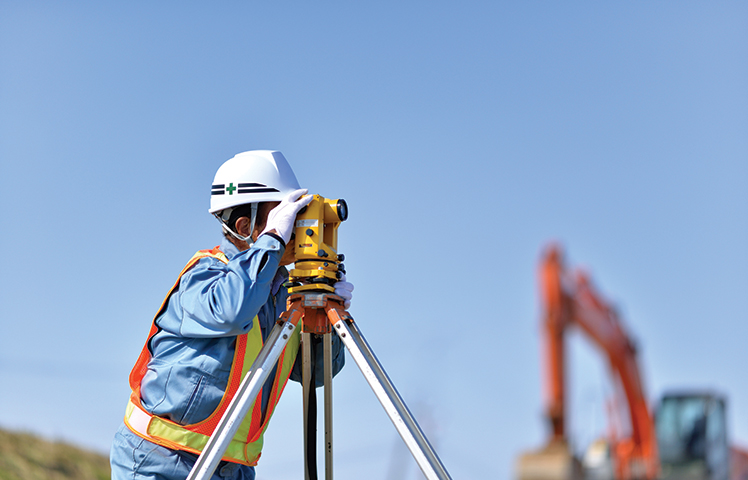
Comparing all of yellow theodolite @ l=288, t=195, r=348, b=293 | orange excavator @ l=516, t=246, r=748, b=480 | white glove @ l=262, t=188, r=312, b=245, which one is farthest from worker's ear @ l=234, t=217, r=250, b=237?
orange excavator @ l=516, t=246, r=748, b=480

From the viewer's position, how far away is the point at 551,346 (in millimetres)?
2459

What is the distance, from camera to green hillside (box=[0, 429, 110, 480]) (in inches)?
496

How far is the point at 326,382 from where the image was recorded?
4.53 meters

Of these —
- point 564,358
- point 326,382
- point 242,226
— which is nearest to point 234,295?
point 242,226

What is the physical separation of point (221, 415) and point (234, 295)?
0.78m

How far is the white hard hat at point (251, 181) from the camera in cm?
464

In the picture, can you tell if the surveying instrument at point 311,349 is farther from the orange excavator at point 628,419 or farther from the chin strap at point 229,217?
the orange excavator at point 628,419

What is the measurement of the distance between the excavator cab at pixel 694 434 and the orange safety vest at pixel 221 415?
2.42m

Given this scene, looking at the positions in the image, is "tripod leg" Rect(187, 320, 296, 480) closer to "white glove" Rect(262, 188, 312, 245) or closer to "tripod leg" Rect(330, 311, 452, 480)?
"tripod leg" Rect(330, 311, 452, 480)

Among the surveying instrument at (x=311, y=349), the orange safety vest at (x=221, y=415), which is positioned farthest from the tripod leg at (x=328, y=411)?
the orange safety vest at (x=221, y=415)

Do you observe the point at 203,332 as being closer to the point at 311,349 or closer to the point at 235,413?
the point at 235,413

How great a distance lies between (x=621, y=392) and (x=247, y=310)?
6.84 ft

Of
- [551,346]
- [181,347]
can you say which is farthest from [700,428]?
[181,347]

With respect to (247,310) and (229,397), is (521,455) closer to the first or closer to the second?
(247,310)
